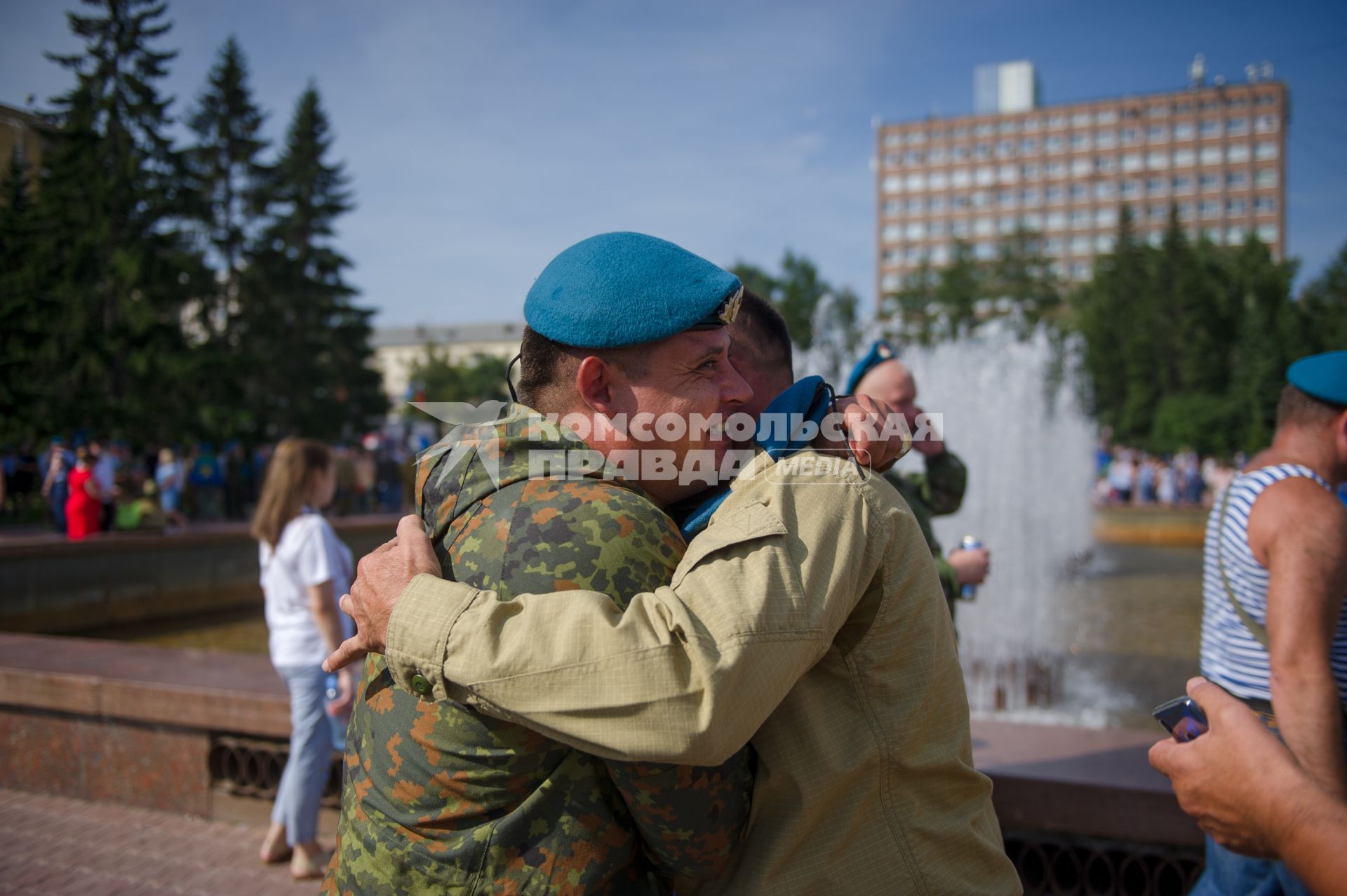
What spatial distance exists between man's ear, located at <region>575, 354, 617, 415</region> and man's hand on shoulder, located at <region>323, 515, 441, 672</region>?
368 mm

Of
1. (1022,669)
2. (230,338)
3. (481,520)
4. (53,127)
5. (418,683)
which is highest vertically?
(53,127)

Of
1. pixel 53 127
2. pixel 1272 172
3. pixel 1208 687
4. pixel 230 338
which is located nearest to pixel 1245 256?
pixel 1272 172

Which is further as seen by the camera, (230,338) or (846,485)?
(230,338)

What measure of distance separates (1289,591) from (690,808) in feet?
5.82

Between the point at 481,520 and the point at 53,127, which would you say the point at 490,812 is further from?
the point at 53,127

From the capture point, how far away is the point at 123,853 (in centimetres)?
411

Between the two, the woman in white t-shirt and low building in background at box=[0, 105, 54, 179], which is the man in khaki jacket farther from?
low building in background at box=[0, 105, 54, 179]

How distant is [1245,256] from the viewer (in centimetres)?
5591

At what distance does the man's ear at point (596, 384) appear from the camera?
1513mm

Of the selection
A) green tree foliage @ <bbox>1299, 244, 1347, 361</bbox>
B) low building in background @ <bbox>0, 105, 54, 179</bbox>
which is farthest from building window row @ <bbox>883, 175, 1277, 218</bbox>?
low building in background @ <bbox>0, 105, 54, 179</bbox>

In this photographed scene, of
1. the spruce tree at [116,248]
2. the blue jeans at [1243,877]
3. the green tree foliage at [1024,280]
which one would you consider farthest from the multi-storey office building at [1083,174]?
the blue jeans at [1243,877]

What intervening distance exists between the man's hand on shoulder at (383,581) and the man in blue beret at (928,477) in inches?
74.9

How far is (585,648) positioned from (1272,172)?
116700 millimetres

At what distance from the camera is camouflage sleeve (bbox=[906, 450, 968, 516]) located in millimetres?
3730
